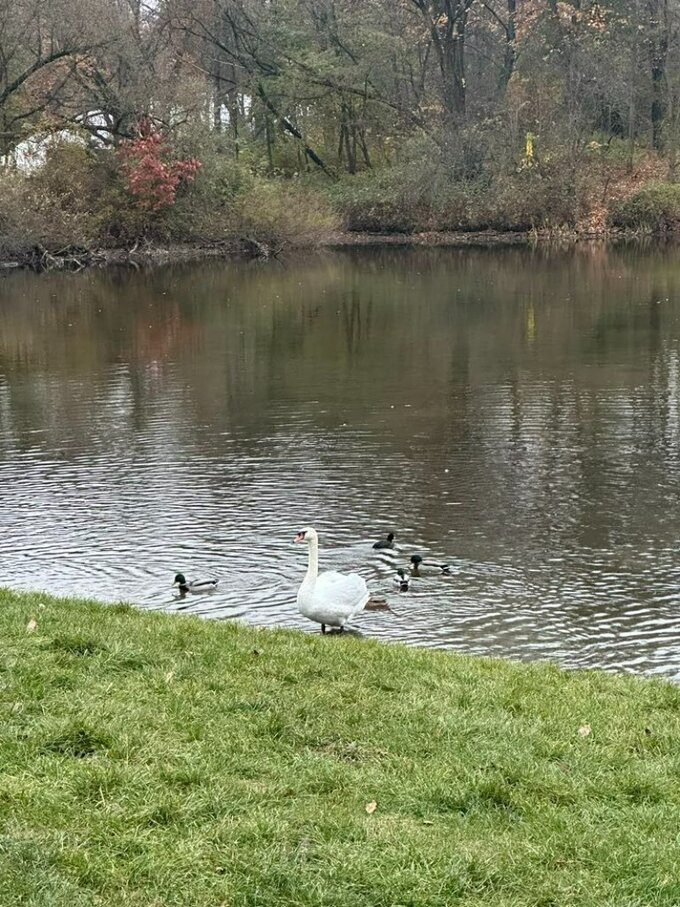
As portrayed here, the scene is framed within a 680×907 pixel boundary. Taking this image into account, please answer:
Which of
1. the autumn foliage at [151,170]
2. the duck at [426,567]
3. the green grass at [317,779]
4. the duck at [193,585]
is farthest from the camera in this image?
the autumn foliage at [151,170]

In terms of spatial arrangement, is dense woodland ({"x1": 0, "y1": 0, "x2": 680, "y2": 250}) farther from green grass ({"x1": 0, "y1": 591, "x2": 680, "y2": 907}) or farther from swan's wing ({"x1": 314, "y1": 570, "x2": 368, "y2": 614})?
green grass ({"x1": 0, "y1": 591, "x2": 680, "y2": 907})

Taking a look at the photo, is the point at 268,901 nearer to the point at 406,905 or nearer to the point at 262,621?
the point at 406,905

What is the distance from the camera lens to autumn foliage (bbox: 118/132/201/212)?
57344 mm

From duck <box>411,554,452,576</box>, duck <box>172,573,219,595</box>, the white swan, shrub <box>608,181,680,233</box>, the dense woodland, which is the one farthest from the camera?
shrub <box>608,181,680,233</box>

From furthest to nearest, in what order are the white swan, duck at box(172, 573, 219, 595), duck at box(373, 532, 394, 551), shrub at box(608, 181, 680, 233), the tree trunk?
the tree trunk → shrub at box(608, 181, 680, 233) → duck at box(373, 532, 394, 551) → duck at box(172, 573, 219, 595) → the white swan

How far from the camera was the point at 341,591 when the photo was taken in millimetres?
11203

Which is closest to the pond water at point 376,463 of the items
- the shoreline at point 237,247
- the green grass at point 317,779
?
the green grass at point 317,779

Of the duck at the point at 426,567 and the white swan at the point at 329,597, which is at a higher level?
the white swan at the point at 329,597

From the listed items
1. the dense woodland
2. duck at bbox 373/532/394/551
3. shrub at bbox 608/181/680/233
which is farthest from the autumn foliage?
duck at bbox 373/532/394/551

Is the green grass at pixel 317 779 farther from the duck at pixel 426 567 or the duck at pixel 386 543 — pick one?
the duck at pixel 386 543

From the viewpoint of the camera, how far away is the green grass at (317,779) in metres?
4.86

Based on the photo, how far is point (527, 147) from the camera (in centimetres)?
6744

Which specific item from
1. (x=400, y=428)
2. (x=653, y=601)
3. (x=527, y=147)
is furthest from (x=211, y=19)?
(x=653, y=601)

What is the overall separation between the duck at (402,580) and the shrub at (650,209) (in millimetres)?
57096
